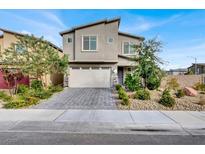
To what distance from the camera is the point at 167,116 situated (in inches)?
360

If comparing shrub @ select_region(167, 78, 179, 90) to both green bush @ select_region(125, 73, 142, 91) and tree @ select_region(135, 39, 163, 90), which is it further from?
green bush @ select_region(125, 73, 142, 91)

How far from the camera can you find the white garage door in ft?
69.1

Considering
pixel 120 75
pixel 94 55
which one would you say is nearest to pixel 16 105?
pixel 94 55

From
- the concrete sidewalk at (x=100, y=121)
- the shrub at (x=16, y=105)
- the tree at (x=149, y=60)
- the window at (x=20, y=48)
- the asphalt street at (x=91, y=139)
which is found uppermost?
the window at (x=20, y=48)

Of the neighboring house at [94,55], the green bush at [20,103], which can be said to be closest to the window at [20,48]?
the neighboring house at [94,55]

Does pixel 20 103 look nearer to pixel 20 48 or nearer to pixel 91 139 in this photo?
pixel 91 139

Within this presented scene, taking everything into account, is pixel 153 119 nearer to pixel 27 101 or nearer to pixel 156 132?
pixel 156 132

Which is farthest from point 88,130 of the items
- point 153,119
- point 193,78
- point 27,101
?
point 193,78

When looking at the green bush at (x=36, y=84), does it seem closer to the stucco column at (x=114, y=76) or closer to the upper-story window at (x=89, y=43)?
the upper-story window at (x=89, y=43)

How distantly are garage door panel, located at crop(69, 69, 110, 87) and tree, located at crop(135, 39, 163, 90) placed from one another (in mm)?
5675

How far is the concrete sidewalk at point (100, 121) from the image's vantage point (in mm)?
7031

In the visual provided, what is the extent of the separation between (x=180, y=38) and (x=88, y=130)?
1535 cm

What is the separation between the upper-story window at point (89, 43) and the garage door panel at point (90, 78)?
7.31 feet

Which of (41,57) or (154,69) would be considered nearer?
(154,69)
